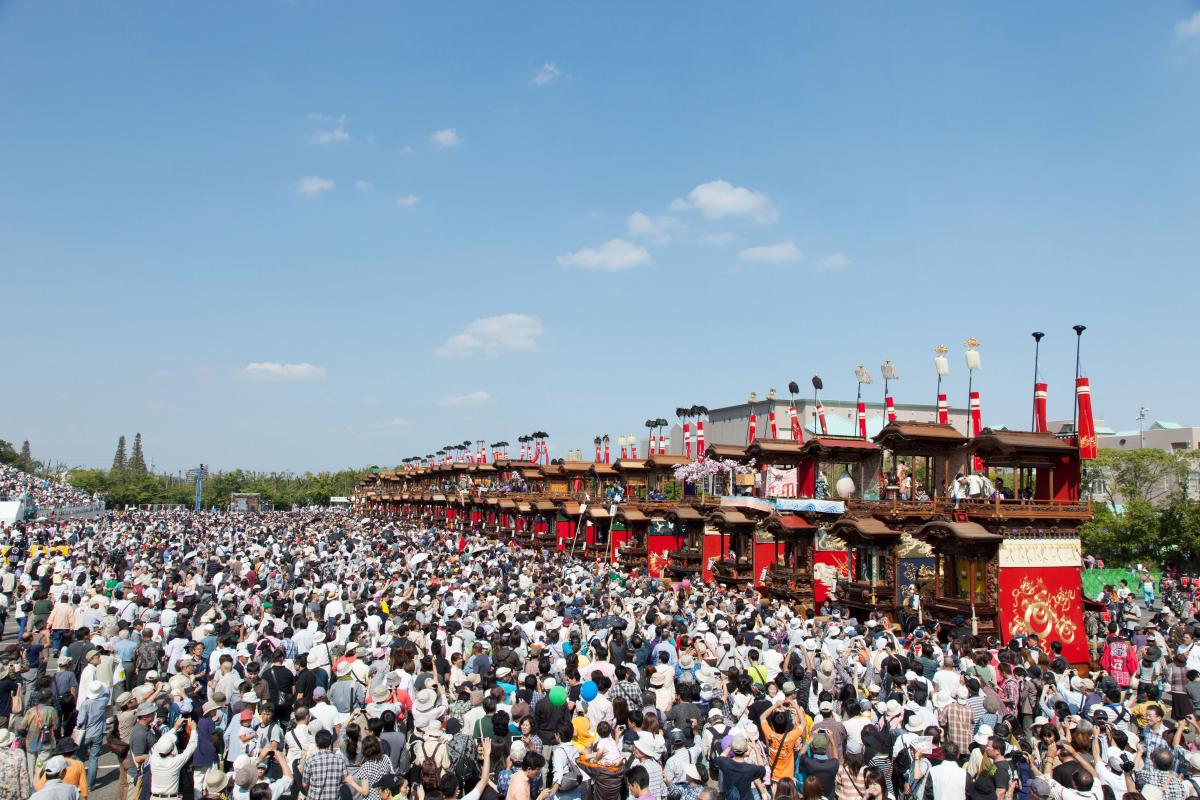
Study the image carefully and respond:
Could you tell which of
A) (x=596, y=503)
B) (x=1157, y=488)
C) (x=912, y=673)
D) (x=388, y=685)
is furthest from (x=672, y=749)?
(x=1157, y=488)

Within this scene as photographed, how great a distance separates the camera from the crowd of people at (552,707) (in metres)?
8.76

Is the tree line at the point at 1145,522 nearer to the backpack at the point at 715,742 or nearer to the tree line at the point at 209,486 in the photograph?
the backpack at the point at 715,742

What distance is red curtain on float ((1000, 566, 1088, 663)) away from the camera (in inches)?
899

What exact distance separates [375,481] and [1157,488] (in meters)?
93.1

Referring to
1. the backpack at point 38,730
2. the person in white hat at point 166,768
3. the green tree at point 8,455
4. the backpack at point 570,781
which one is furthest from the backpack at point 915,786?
the green tree at point 8,455

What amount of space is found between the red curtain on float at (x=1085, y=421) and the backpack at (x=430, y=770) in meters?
21.8

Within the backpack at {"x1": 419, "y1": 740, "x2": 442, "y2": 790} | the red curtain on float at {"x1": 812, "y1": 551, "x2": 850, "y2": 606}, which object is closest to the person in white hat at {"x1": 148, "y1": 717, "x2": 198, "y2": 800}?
the backpack at {"x1": 419, "y1": 740, "x2": 442, "y2": 790}

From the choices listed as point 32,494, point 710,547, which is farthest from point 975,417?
point 32,494

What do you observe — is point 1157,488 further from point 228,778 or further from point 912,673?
point 228,778

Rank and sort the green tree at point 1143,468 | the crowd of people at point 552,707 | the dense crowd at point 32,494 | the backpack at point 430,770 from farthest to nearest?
the dense crowd at point 32,494 → the green tree at point 1143,468 → the crowd of people at point 552,707 → the backpack at point 430,770

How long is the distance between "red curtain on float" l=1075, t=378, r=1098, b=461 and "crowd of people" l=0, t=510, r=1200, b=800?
642cm

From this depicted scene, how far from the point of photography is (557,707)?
10656 millimetres

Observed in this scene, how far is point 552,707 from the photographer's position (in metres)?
10.6

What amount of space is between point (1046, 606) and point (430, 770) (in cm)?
2030
